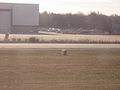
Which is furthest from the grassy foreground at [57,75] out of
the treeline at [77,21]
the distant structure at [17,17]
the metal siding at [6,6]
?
the treeline at [77,21]

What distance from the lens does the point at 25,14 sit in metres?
73.2

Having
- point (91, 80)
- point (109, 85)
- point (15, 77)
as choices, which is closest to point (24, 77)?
point (15, 77)

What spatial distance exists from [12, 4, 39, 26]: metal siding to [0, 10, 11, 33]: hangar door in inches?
46.2

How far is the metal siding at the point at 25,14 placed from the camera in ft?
238

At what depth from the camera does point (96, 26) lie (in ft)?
310

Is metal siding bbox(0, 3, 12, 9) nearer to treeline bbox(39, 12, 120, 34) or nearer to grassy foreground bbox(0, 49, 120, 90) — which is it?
treeline bbox(39, 12, 120, 34)

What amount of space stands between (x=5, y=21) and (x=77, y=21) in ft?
112

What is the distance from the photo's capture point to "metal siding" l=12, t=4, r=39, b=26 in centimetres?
7250

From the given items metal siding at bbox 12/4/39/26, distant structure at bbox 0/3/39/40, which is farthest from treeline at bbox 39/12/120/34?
distant structure at bbox 0/3/39/40

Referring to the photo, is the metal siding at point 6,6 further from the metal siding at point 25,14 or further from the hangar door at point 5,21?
the metal siding at point 25,14

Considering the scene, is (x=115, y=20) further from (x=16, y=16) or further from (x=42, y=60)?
(x=42, y=60)

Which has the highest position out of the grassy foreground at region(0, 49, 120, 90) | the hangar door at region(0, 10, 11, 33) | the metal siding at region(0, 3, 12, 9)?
the metal siding at region(0, 3, 12, 9)

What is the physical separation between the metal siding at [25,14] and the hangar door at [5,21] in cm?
117

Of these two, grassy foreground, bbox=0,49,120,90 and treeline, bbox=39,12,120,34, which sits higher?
treeline, bbox=39,12,120,34
